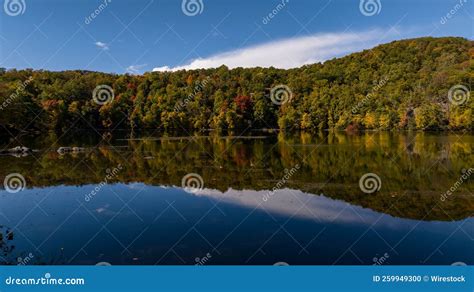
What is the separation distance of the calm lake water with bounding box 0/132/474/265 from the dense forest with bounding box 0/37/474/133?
43.8m

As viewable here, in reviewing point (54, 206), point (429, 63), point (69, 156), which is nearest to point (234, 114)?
point (429, 63)

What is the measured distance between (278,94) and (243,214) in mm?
73858

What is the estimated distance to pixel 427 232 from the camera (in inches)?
461

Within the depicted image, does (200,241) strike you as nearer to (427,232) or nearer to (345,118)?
(427,232)

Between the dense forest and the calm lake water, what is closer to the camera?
the calm lake water

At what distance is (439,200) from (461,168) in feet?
25.0

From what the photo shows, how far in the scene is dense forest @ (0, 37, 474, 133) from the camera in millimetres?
64000

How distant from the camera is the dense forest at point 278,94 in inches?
2520

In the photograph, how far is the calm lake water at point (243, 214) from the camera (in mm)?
10375

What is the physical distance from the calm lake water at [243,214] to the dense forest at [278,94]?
144 feet

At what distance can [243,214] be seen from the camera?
13648 millimetres

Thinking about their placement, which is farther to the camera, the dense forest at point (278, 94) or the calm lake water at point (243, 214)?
the dense forest at point (278, 94)

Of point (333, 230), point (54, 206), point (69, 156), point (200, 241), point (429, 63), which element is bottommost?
point (333, 230)

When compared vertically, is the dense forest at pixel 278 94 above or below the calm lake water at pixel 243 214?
above
